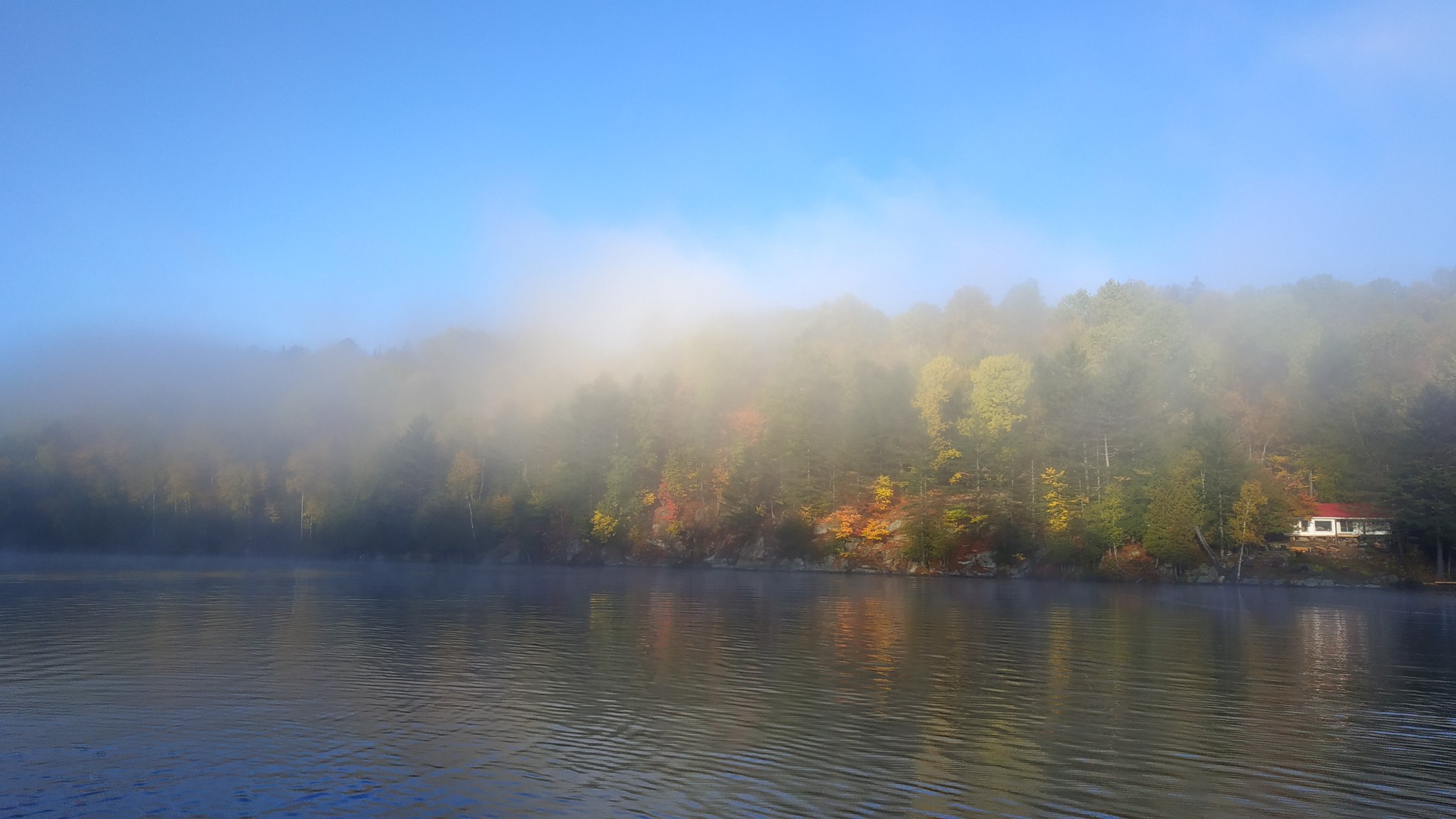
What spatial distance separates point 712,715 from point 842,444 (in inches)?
3613

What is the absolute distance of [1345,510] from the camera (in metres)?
84.1

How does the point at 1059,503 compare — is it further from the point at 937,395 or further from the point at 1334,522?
the point at 937,395

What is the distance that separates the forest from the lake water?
45.5m

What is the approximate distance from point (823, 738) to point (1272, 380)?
4756 inches

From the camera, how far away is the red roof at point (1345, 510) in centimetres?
8262

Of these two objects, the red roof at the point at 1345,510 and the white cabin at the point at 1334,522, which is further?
the white cabin at the point at 1334,522

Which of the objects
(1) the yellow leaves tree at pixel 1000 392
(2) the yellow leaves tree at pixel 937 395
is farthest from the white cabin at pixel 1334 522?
(2) the yellow leaves tree at pixel 937 395

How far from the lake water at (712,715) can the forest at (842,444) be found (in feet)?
149

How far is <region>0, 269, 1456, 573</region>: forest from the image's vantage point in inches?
3484

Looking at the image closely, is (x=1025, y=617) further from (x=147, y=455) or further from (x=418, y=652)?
(x=147, y=455)

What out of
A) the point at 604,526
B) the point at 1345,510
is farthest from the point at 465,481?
the point at 1345,510

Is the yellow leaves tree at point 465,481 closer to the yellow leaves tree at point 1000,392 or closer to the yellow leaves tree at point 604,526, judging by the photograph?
the yellow leaves tree at point 604,526

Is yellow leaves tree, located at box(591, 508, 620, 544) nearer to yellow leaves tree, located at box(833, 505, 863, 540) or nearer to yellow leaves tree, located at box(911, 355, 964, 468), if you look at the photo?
yellow leaves tree, located at box(833, 505, 863, 540)

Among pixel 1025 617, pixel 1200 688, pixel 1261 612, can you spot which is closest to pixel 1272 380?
pixel 1261 612
